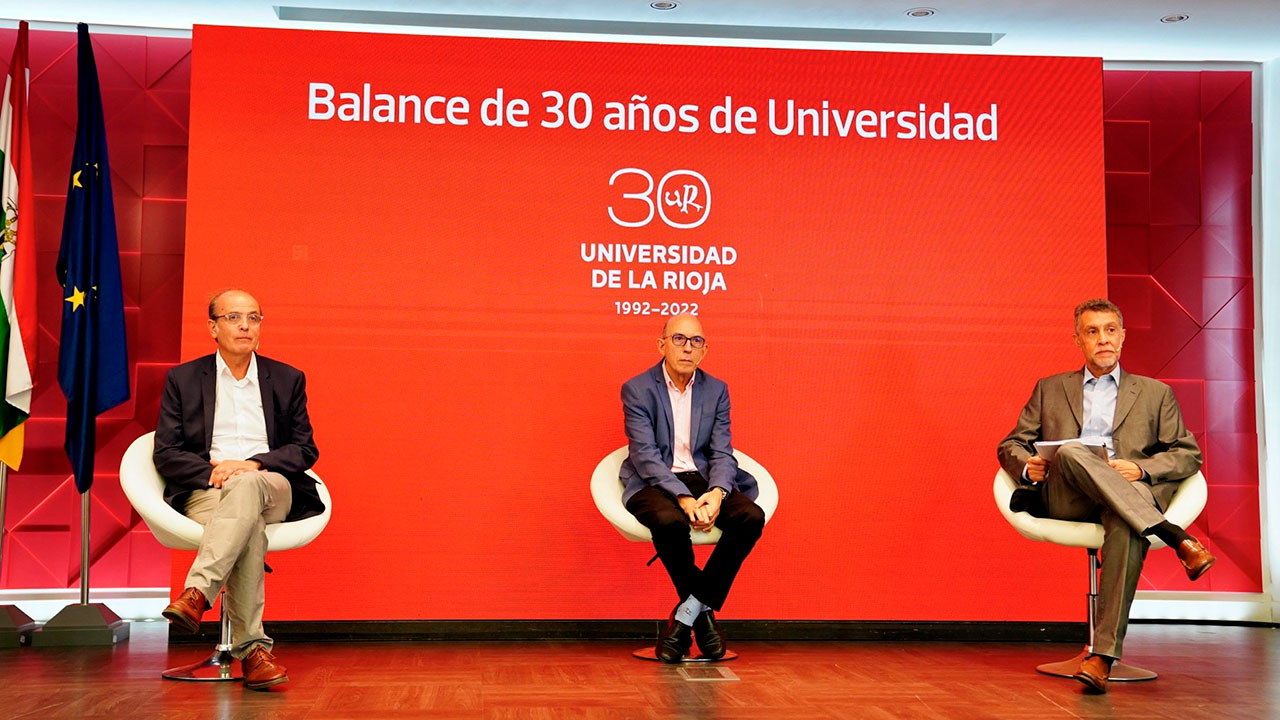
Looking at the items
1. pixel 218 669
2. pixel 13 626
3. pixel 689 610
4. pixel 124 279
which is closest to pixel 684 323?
pixel 689 610

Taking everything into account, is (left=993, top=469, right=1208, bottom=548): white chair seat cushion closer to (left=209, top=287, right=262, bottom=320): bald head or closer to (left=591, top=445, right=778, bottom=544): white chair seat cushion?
(left=591, top=445, right=778, bottom=544): white chair seat cushion

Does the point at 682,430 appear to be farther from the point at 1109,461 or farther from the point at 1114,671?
the point at 1114,671

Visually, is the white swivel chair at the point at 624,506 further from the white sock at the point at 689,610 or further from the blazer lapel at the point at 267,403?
the blazer lapel at the point at 267,403

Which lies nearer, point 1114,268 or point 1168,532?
point 1168,532

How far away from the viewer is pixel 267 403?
162 inches

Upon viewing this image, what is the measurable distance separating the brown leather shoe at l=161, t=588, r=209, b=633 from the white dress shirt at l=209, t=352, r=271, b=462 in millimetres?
727

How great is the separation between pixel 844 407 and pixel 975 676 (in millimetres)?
1404

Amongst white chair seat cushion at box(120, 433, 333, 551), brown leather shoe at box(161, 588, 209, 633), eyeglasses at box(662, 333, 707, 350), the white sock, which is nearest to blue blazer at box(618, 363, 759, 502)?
eyeglasses at box(662, 333, 707, 350)

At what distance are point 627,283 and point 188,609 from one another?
2344 millimetres

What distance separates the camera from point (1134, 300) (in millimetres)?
5918

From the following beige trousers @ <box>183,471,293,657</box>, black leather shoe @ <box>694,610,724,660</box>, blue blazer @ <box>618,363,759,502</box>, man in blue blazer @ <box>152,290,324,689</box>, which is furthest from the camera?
blue blazer @ <box>618,363,759,502</box>

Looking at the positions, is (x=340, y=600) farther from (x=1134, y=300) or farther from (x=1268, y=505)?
(x=1268, y=505)

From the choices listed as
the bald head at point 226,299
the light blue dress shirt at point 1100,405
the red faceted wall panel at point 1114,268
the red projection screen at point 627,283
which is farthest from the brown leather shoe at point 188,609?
the light blue dress shirt at point 1100,405

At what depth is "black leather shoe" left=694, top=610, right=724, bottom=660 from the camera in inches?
170
